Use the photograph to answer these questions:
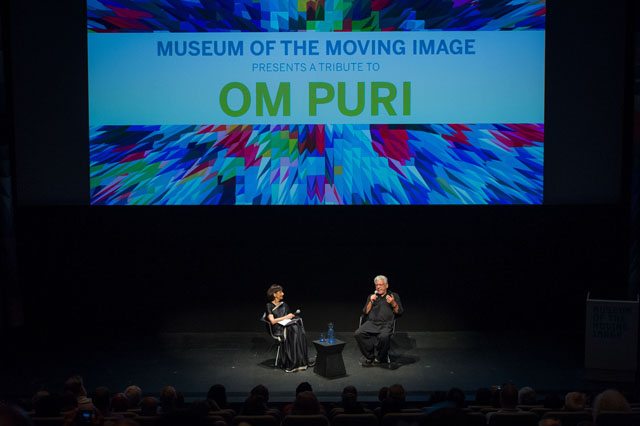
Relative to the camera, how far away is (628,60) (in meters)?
7.79

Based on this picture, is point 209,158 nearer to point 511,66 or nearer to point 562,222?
point 511,66

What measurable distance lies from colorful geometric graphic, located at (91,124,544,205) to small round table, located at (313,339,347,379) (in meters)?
1.74

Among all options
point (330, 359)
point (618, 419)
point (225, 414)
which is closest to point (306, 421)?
point (225, 414)

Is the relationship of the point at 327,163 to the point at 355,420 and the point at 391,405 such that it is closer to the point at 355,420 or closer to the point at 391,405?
the point at 391,405

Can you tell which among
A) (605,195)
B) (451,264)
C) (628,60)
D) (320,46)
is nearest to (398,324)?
(451,264)

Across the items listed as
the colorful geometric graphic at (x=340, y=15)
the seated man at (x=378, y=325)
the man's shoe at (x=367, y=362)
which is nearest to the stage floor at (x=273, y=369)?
the man's shoe at (x=367, y=362)

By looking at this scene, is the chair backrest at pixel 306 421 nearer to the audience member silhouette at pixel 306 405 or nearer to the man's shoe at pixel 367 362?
the audience member silhouette at pixel 306 405

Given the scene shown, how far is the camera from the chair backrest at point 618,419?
346 centimetres

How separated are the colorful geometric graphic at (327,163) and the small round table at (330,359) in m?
1.74

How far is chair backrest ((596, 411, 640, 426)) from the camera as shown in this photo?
346 cm

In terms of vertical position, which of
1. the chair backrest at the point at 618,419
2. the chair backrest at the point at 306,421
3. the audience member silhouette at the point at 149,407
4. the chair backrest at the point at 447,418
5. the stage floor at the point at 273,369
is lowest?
the stage floor at the point at 273,369

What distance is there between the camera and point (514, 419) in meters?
3.72

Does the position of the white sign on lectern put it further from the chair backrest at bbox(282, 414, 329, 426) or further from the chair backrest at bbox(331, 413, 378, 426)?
the chair backrest at bbox(282, 414, 329, 426)

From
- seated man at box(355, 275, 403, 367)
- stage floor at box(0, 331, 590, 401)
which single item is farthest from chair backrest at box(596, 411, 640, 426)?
seated man at box(355, 275, 403, 367)
